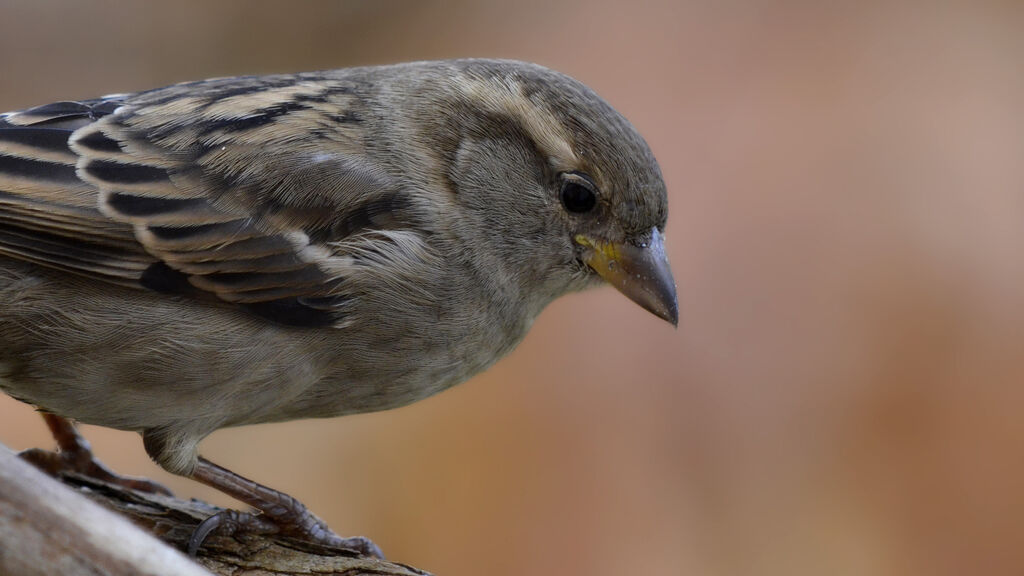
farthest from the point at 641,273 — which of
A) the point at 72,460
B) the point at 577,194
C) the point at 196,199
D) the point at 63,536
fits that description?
the point at 72,460

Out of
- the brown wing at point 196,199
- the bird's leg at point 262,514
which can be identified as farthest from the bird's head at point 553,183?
the bird's leg at point 262,514

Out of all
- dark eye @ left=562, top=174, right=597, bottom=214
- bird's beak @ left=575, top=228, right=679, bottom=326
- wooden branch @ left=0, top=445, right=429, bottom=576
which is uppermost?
dark eye @ left=562, top=174, right=597, bottom=214

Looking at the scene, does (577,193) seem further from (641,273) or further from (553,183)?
(641,273)

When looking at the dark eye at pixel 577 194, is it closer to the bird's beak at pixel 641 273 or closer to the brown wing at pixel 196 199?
the bird's beak at pixel 641 273

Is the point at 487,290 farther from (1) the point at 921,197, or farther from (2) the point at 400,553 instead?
(1) the point at 921,197

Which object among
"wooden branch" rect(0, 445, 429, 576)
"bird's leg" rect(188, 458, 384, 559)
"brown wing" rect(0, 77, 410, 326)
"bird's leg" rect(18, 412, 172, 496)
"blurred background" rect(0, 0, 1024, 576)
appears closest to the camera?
"wooden branch" rect(0, 445, 429, 576)

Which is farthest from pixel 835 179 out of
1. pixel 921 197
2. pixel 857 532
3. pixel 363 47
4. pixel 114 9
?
pixel 114 9

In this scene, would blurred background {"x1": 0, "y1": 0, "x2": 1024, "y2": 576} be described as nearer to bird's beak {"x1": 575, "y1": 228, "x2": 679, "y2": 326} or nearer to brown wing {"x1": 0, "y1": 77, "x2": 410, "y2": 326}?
bird's beak {"x1": 575, "y1": 228, "x2": 679, "y2": 326}

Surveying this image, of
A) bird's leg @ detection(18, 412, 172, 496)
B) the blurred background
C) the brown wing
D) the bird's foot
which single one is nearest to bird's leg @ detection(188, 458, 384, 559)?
the bird's foot
